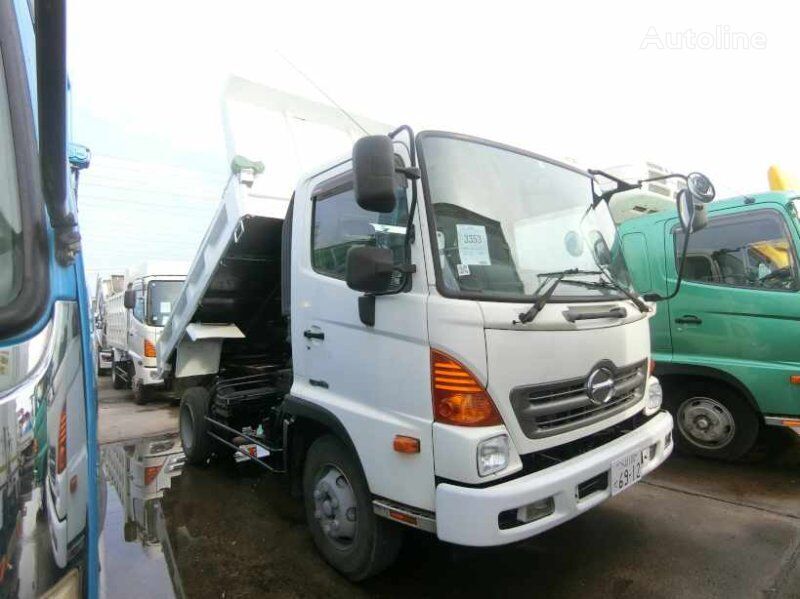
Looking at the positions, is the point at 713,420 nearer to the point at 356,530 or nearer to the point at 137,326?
the point at 356,530

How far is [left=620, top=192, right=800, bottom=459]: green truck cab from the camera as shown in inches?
157

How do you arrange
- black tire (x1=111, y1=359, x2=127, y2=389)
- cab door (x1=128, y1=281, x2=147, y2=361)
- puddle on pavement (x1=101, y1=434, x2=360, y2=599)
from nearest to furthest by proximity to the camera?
puddle on pavement (x1=101, y1=434, x2=360, y2=599) → cab door (x1=128, y1=281, x2=147, y2=361) → black tire (x1=111, y1=359, x2=127, y2=389)

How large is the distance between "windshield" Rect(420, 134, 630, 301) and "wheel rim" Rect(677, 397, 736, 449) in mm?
2102

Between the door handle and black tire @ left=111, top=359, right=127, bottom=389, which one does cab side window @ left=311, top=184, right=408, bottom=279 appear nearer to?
the door handle

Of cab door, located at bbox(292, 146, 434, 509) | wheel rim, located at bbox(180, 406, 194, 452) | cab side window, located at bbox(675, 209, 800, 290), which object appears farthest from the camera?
wheel rim, located at bbox(180, 406, 194, 452)

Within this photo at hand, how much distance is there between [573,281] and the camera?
2.71m

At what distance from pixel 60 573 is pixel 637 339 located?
2.89 metres

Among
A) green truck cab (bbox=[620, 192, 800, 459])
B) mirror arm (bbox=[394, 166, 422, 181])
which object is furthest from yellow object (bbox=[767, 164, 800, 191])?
mirror arm (bbox=[394, 166, 422, 181])

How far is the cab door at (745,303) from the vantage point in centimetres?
396

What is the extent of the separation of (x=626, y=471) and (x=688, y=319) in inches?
96.8

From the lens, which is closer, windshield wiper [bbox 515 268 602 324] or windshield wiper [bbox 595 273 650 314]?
windshield wiper [bbox 515 268 602 324]

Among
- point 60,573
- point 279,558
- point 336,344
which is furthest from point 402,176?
point 279,558

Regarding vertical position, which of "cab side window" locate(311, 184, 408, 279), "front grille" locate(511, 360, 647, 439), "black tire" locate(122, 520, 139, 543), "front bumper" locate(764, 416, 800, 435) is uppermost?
"cab side window" locate(311, 184, 408, 279)

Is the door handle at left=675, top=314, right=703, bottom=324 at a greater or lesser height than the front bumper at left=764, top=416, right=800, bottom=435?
greater
